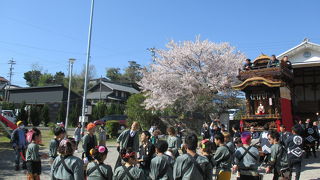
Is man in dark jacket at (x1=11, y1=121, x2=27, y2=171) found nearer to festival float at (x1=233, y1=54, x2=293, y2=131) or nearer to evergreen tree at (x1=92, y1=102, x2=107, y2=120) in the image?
festival float at (x1=233, y1=54, x2=293, y2=131)

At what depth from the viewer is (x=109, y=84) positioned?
192 ft

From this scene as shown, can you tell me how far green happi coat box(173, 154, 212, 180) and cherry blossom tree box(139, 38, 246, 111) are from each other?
21143 millimetres

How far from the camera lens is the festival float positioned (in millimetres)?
14461

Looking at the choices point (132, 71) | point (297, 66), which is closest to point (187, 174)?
point (297, 66)

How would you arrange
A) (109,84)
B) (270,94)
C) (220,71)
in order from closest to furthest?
(270,94) < (220,71) < (109,84)

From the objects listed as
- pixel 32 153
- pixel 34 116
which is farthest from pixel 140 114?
pixel 32 153

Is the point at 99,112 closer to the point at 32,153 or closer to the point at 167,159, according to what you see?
the point at 32,153

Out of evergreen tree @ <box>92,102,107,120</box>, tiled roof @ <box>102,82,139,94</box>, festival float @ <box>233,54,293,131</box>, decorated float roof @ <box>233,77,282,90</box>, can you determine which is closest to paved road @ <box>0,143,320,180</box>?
festival float @ <box>233,54,293,131</box>

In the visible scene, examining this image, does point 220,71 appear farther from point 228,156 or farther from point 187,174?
point 187,174

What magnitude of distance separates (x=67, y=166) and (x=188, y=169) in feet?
6.38

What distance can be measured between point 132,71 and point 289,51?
64408 millimetres

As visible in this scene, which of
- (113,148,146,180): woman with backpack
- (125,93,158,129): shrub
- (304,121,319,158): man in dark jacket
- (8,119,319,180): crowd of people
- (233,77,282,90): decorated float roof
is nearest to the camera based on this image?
(113,148,146,180): woman with backpack

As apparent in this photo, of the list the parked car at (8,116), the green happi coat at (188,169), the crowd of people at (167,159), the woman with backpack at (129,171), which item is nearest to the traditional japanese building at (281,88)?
the crowd of people at (167,159)

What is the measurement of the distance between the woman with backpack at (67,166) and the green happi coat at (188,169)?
156 cm
